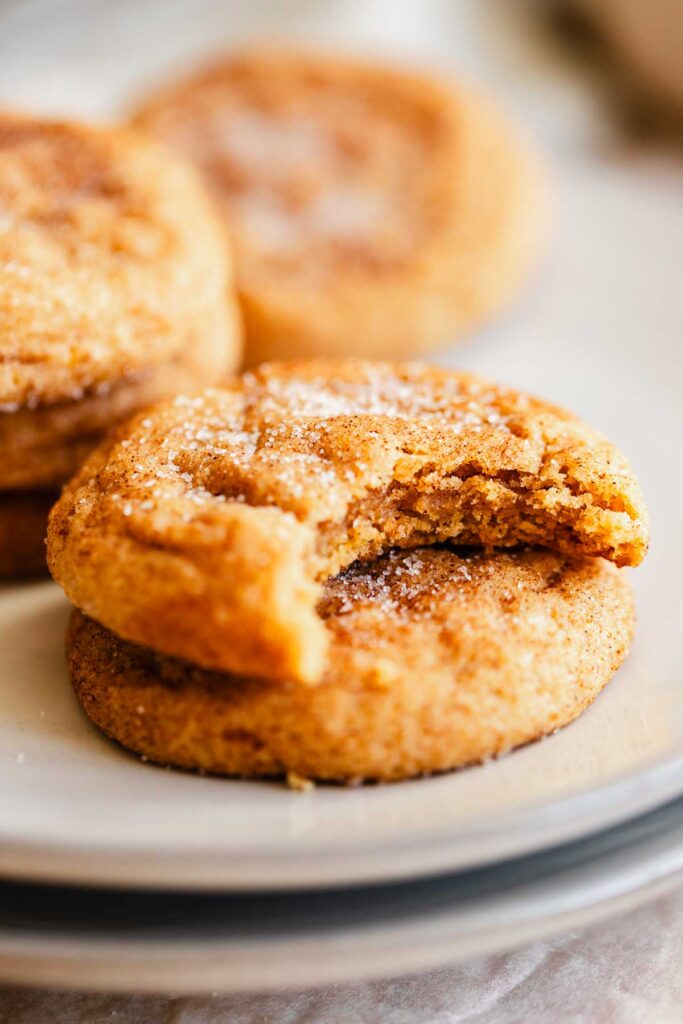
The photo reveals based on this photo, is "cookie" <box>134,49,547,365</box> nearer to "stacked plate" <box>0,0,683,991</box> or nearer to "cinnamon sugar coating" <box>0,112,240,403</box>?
"cinnamon sugar coating" <box>0,112,240,403</box>

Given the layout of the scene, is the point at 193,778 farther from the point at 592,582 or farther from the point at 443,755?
the point at 592,582

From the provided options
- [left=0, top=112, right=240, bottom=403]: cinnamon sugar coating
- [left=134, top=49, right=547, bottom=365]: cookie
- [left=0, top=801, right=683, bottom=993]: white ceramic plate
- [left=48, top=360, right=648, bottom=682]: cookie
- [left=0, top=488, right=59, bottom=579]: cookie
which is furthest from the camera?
[left=134, top=49, right=547, bottom=365]: cookie

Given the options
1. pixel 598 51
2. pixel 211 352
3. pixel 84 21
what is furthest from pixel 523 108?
pixel 211 352

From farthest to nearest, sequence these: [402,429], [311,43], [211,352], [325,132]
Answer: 1. [311,43]
2. [325,132]
3. [211,352]
4. [402,429]

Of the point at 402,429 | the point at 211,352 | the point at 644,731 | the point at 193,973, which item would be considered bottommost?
the point at 193,973

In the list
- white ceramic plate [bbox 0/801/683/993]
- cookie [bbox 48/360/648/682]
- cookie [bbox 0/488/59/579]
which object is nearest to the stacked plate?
white ceramic plate [bbox 0/801/683/993]

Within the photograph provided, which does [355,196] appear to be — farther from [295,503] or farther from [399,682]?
[399,682]

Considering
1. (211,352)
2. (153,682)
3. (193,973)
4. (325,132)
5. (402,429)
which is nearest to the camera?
(193,973)
